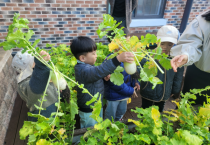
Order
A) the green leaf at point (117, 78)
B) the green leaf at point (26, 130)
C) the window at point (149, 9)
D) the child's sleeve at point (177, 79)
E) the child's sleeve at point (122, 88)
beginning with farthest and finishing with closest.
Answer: the window at point (149, 9) → the child's sleeve at point (177, 79) → the child's sleeve at point (122, 88) → the green leaf at point (117, 78) → the green leaf at point (26, 130)

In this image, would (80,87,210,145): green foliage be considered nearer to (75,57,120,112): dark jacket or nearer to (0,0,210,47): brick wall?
(75,57,120,112): dark jacket

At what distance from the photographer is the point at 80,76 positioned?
1.28 m

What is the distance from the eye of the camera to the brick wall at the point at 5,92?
201 cm

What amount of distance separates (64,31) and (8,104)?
165cm

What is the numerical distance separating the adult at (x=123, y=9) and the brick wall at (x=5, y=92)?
2012 millimetres

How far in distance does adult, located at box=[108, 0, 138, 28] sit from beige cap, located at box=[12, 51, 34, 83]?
6.39 ft

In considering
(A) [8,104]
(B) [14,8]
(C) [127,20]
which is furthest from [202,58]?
(B) [14,8]

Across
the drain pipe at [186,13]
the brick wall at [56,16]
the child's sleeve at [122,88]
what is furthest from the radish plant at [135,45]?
the drain pipe at [186,13]

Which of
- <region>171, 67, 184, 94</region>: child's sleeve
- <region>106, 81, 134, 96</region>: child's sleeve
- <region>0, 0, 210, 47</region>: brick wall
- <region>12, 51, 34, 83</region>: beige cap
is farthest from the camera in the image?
<region>0, 0, 210, 47</region>: brick wall

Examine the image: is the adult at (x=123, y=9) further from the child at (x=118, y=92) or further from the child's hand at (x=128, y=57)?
the child's hand at (x=128, y=57)

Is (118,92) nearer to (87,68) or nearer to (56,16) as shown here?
(87,68)

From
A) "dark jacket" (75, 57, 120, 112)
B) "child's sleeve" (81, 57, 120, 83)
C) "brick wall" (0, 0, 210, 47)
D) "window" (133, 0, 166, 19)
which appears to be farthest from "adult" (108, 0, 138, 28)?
"child's sleeve" (81, 57, 120, 83)

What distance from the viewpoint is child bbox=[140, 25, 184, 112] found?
1.67 metres

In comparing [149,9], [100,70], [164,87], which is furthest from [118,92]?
[149,9]
